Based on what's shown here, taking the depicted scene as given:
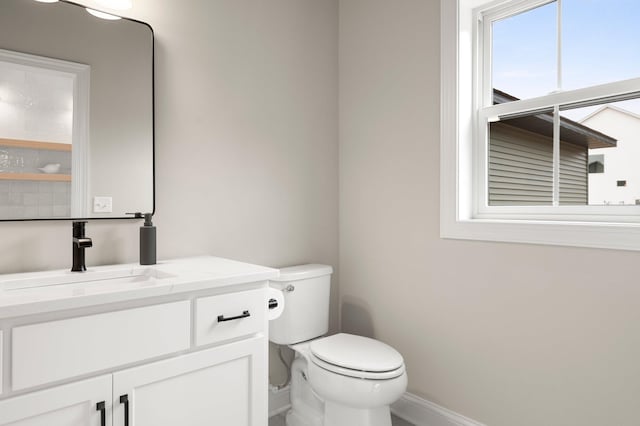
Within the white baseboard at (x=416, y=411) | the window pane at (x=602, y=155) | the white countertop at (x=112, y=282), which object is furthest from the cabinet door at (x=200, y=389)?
the window pane at (x=602, y=155)

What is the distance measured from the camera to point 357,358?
1643 mm

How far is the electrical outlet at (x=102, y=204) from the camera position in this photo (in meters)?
1.55

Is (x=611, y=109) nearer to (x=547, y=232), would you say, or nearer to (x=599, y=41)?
(x=599, y=41)

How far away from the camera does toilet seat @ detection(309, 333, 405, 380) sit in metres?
1.56

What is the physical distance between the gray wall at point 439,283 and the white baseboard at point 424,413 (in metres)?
0.04

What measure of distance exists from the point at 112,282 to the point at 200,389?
48 cm

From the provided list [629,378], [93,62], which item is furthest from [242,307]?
[629,378]

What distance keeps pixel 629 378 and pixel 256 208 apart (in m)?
1.64

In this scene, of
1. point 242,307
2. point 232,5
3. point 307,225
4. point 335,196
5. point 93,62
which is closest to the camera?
point 242,307

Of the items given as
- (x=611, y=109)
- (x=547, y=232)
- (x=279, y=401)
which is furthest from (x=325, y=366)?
(x=611, y=109)

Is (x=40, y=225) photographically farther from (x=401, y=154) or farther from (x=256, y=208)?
(x=401, y=154)

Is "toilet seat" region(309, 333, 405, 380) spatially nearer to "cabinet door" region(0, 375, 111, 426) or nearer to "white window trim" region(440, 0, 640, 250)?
"white window trim" region(440, 0, 640, 250)

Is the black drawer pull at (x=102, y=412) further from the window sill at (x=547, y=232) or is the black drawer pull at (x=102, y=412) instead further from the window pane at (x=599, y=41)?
the window pane at (x=599, y=41)

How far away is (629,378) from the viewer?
4.58 ft
